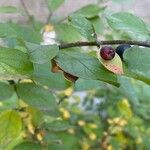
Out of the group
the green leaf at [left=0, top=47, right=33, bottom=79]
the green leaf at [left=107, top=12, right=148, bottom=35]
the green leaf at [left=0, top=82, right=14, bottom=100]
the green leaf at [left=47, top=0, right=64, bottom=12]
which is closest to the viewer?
the green leaf at [left=0, top=47, right=33, bottom=79]

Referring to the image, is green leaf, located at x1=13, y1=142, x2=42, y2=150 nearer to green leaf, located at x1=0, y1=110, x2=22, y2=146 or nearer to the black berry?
green leaf, located at x1=0, y1=110, x2=22, y2=146

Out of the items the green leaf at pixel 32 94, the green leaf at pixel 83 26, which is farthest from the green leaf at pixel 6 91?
the green leaf at pixel 83 26

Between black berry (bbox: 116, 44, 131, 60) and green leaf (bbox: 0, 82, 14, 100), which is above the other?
black berry (bbox: 116, 44, 131, 60)

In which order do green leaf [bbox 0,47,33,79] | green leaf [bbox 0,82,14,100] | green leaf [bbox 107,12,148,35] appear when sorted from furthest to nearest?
1. green leaf [bbox 0,82,14,100]
2. green leaf [bbox 107,12,148,35]
3. green leaf [bbox 0,47,33,79]

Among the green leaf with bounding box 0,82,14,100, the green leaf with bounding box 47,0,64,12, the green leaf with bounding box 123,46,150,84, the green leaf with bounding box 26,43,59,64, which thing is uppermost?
the green leaf with bounding box 26,43,59,64

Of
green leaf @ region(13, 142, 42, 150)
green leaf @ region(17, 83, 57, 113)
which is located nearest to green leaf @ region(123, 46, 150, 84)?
green leaf @ region(17, 83, 57, 113)
